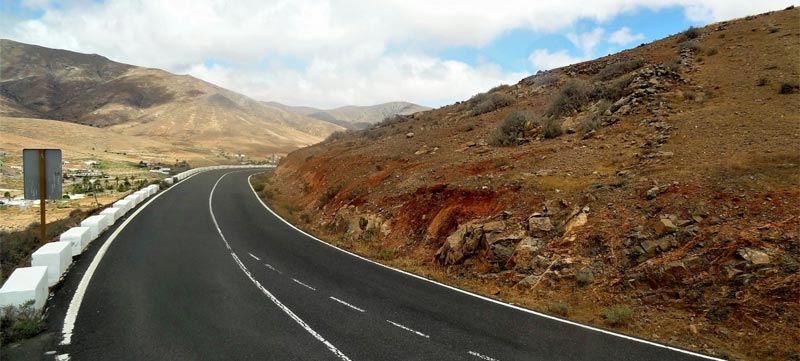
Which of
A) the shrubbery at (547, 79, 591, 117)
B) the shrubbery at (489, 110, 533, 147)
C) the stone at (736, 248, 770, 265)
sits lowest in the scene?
the stone at (736, 248, 770, 265)

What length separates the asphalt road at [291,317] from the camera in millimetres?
6801

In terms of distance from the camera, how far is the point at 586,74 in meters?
32.7

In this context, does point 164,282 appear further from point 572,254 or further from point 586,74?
point 586,74

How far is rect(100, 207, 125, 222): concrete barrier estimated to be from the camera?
1658 centimetres

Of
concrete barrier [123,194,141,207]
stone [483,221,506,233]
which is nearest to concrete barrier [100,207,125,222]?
concrete barrier [123,194,141,207]

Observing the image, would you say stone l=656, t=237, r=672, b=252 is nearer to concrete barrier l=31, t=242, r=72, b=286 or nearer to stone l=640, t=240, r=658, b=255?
stone l=640, t=240, r=658, b=255

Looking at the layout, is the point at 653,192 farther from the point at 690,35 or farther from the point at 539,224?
the point at 690,35

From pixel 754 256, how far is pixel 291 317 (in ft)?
A: 31.1

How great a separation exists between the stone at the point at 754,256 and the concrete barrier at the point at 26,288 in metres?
13.6

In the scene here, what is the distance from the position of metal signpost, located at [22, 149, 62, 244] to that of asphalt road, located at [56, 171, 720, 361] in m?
2.20

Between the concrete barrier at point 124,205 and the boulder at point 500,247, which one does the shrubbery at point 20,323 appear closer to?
the boulder at point 500,247

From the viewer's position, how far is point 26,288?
24.6 feet

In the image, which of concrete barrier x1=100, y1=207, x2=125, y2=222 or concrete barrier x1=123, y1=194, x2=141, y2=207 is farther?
concrete barrier x1=123, y1=194, x2=141, y2=207

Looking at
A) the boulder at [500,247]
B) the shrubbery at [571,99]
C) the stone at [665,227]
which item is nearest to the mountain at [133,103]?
the shrubbery at [571,99]
